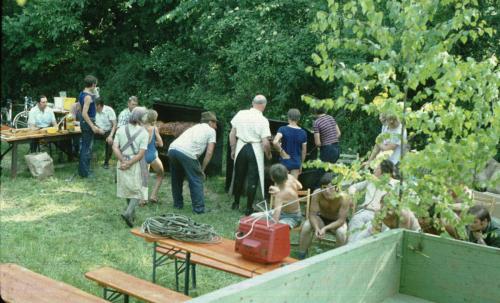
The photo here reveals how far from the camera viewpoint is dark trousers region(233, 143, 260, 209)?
379 inches

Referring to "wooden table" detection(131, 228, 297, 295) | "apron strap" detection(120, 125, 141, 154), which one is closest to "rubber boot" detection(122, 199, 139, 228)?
"apron strap" detection(120, 125, 141, 154)

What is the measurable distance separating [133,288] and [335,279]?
2146 millimetres

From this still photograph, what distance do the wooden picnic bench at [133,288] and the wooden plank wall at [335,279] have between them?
1429mm

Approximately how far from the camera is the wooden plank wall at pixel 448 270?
188 inches

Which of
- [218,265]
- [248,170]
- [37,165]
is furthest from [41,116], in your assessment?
[218,265]

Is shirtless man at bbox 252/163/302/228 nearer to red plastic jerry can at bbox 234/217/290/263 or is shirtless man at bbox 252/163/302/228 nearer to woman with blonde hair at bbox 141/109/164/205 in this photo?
red plastic jerry can at bbox 234/217/290/263

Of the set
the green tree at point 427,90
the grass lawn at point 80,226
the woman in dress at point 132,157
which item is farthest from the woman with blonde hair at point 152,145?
the green tree at point 427,90

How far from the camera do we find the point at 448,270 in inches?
196

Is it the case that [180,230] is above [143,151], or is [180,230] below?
below

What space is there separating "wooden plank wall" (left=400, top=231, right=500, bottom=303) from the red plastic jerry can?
1093 mm

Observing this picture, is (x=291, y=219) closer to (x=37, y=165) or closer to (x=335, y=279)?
(x=335, y=279)

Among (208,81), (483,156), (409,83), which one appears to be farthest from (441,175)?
(208,81)

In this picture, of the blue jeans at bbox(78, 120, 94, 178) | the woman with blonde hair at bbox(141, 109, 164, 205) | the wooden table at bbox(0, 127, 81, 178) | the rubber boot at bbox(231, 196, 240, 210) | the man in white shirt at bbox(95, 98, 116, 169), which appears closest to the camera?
the woman with blonde hair at bbox(141, 109, 164, 205)

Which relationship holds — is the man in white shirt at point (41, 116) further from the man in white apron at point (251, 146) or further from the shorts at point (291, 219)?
the shorts at point (291, 219)
